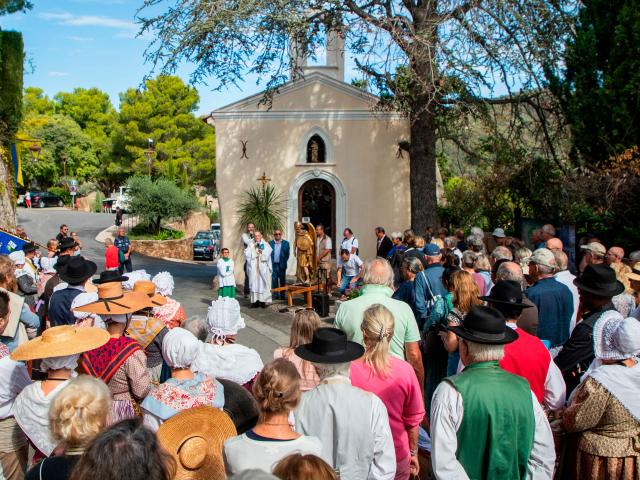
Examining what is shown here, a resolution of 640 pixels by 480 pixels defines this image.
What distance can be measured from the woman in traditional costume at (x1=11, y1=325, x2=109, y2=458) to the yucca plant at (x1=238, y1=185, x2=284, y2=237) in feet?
42.7

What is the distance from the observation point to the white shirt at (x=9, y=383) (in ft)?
12.9

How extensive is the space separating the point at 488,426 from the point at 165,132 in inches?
1856

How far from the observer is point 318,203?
17906 millimetres

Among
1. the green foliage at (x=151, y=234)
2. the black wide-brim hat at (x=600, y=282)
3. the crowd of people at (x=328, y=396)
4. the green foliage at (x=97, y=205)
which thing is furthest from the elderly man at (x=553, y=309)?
the green foliage at (x=97, y=205)

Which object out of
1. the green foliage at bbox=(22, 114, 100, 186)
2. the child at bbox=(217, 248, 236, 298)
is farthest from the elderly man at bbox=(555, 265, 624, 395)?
the green foliage at bbox=(22, 114, 100, 186)

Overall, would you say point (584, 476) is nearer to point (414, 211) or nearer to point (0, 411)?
point (0, 411)

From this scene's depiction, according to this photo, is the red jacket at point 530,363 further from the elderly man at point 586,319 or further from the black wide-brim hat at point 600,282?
the black wide-brim hat at point 600,282

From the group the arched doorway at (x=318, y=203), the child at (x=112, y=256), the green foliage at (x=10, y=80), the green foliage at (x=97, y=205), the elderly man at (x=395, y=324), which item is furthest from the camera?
the green foliage at (x=97, y=205)

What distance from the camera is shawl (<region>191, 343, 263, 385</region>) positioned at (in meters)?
4.23

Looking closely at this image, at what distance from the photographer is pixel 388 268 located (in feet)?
17.0

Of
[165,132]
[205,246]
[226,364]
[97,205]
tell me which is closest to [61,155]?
[97,205]

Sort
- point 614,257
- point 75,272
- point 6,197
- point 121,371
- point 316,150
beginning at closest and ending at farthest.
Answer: point 121,371 → point 75,272 → point 614,257 → point 6,197 → point 316,150

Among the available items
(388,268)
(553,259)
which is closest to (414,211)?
(553,259)

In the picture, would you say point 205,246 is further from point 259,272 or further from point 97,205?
point 97,205
